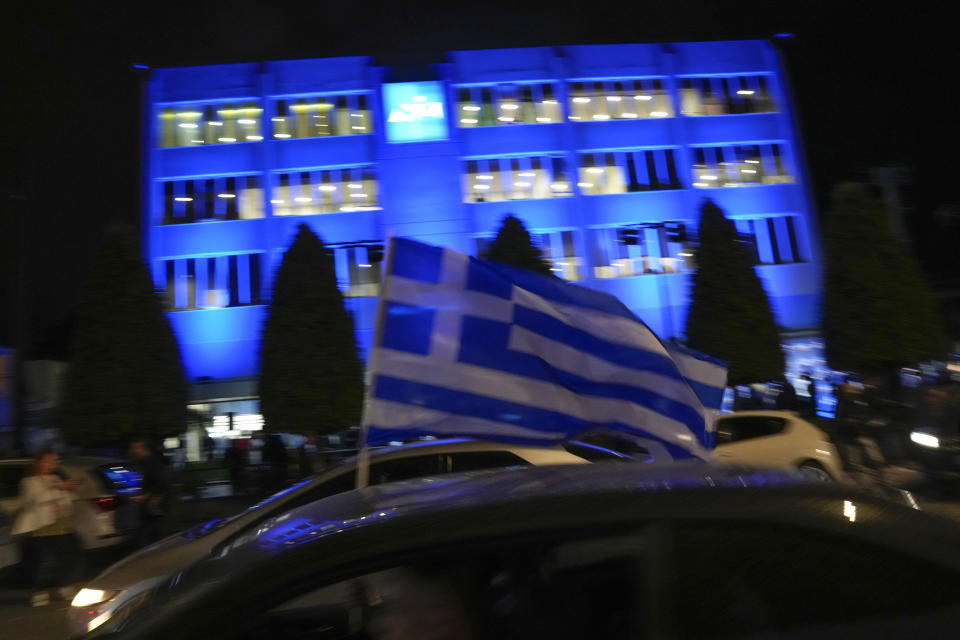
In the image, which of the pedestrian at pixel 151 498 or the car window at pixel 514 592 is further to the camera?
the pedestrian at pixel 151 498

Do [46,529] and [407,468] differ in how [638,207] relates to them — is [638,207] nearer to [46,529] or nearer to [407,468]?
[46,529]

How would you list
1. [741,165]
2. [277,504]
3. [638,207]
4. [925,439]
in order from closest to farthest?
1. [277,504]
2. [925,439]
3. [638,207]
4. [741,165]

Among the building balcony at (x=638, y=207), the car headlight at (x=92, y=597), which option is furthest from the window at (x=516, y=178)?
the car headlight at (x=92, y=597)

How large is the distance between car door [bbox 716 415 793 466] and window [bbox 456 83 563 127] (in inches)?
836

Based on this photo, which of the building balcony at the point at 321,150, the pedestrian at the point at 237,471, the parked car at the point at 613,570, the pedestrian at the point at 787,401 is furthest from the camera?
the building balcony at the point at 321,150

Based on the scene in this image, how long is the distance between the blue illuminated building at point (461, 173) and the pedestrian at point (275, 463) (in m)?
12.9

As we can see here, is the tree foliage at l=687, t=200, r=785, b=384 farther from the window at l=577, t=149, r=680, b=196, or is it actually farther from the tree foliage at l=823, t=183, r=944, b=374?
the window at l=577, t=149, r=680, b=196

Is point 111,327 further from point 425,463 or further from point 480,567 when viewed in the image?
point 480,567

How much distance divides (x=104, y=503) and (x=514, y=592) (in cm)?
925

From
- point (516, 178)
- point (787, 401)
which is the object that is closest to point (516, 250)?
point (787, 401)

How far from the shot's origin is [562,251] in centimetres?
3189

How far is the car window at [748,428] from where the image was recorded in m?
13.2

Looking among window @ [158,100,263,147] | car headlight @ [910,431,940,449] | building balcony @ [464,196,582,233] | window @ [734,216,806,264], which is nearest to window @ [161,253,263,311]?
window @ [158,100,263,147]

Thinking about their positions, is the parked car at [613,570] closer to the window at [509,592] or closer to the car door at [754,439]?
the window at [509,592]
